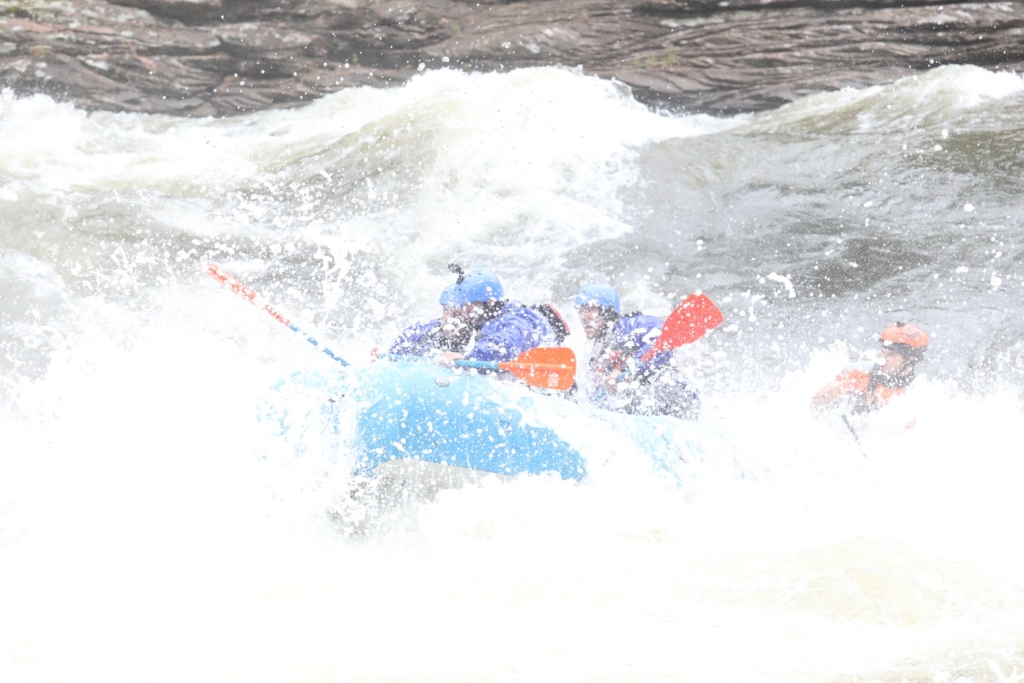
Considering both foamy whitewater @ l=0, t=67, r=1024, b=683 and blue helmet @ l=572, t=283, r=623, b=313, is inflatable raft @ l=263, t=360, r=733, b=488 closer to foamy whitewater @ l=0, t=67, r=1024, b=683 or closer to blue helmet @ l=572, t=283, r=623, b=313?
foamy whitewater @ l=0, t=67, r=1024, b=683

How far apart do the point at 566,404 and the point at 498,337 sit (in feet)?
1.55

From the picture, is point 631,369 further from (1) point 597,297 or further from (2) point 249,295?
(2) point 249,295

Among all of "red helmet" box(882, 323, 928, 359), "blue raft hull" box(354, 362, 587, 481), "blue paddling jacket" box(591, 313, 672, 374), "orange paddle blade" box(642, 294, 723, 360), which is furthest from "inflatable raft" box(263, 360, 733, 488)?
"red helmet" box(882, 323, 928, 359)

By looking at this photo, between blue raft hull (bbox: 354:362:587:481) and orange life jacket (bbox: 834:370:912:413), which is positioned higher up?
blue raft hull (bbox: 354:362:587:481)

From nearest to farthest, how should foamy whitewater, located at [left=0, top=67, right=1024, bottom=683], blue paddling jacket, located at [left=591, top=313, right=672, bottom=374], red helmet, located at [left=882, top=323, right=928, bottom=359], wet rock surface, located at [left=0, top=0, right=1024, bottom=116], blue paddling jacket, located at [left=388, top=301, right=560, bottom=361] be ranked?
foamy whitewater, located at [left=0, top=67, right=1024, bottom=683] → blue paddling jacket, located at [left=388, top=301, right=560, bottom=361] → blue paddling jacket, located at [left=591, top=313, right=672, bottom=374] → red helmet, located at [left=882, top=323, right=928, bottom=359] → wet rock surface, located at [left=0, top=0, right=1024, bottom=116]

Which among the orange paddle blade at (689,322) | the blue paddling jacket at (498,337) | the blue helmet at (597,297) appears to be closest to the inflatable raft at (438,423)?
the blue paddling jacket at (498,337)

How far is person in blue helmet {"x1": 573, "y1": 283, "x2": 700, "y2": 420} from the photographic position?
534 centimetres

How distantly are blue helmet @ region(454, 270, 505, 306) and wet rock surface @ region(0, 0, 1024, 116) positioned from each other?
17.8ft

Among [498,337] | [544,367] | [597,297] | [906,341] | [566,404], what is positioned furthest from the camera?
[906,341]

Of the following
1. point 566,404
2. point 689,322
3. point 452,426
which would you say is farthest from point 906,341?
point 452,426

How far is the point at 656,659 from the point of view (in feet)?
10.2

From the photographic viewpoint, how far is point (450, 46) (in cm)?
995

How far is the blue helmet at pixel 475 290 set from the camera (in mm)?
4945

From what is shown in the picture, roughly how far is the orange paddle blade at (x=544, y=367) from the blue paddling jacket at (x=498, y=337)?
0.78 ft
